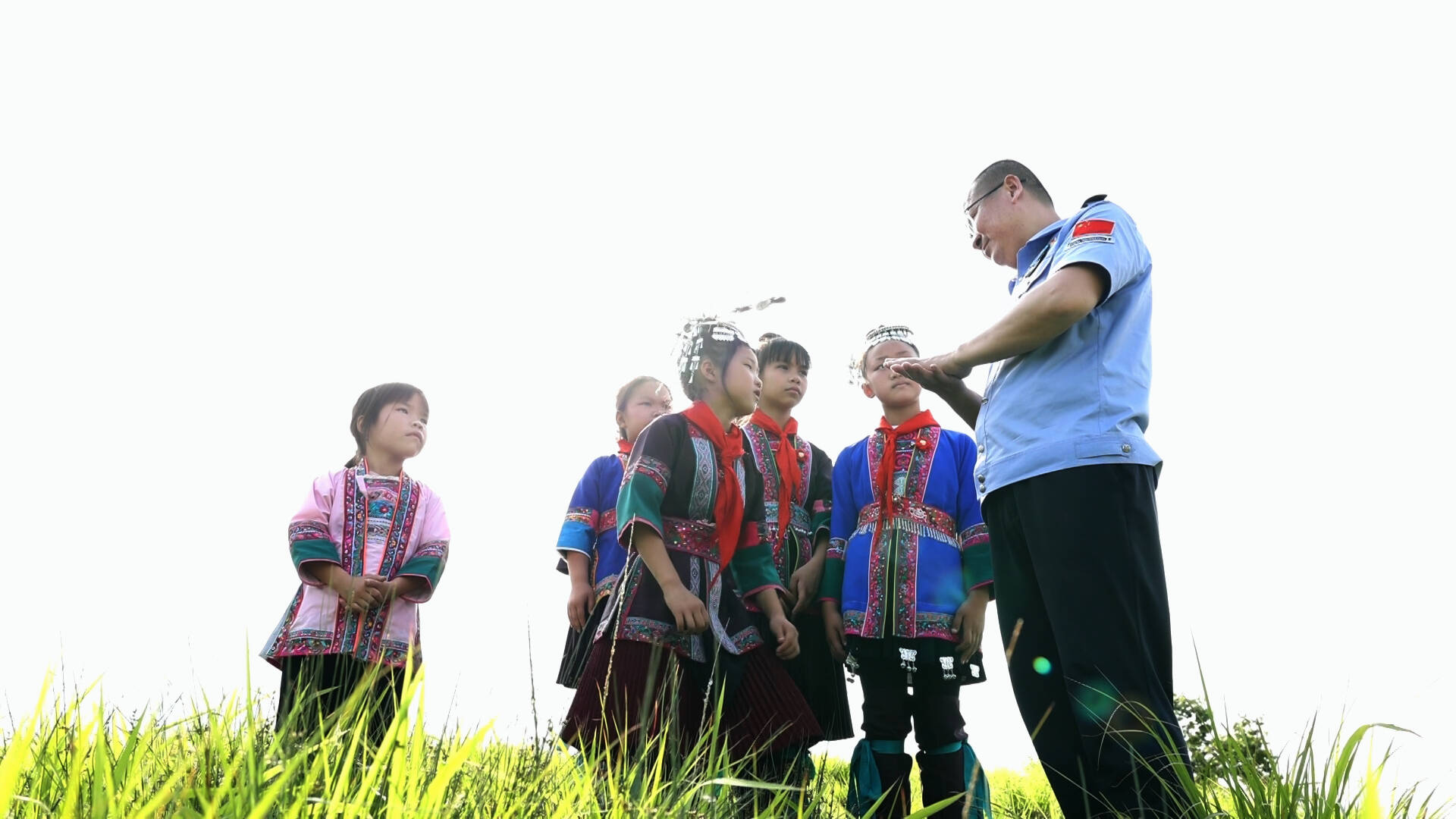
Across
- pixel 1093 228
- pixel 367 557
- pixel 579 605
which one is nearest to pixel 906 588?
pixel 579 605

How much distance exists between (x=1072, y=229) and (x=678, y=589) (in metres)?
1.48

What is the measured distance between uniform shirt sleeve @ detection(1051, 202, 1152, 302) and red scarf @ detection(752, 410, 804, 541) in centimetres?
189

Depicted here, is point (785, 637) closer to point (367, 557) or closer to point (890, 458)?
point (890, 458)

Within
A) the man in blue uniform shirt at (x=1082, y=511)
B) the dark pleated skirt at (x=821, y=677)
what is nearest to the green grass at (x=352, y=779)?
the man in blue uniform shirt at (x=1082, y=511)

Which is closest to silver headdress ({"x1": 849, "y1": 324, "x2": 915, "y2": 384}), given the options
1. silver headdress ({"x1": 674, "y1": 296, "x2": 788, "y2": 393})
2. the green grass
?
silver headdress ({"x1": 674, "y1": 296, "x2": 788, "y2": 393})

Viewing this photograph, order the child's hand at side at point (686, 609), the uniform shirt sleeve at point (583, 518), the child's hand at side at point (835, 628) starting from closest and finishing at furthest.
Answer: the child's hand at side at point (686, 609) → the child's hand at side at point (835, 628) → the uniform shirt sleeve at point (583, 518)

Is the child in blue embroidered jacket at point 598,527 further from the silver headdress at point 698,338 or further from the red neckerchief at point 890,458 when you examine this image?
the red neckerchief at point 890,458

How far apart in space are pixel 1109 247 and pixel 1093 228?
0.29 feet

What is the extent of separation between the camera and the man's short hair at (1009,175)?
2.90m

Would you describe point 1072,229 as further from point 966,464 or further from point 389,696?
point 389,696

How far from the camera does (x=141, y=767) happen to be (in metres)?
1.74

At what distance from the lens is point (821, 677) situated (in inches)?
160

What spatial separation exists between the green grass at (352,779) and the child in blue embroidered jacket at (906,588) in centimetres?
153

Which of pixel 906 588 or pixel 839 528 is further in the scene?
pixel 839 528
